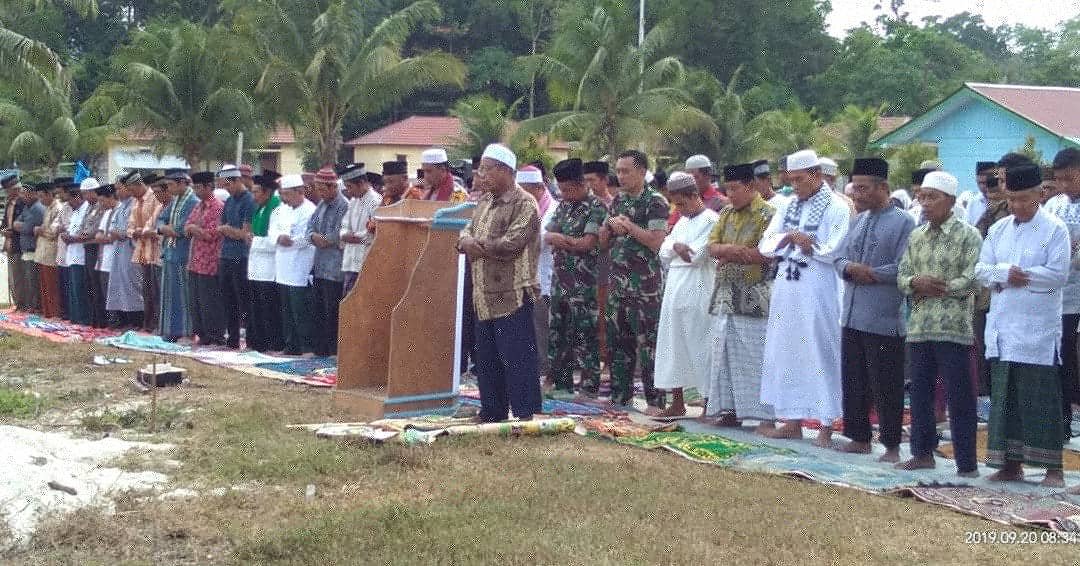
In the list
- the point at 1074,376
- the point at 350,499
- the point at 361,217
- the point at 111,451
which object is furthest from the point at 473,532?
the point at 361,217

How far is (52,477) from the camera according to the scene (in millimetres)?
6398

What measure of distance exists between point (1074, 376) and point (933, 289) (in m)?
2.74

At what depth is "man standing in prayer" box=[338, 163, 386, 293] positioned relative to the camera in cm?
1173

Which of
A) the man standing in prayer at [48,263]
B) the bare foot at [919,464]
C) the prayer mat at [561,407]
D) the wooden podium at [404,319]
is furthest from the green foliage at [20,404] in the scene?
the man standing in prayer at [48,263]

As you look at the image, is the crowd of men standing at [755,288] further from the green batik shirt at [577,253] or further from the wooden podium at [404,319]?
the wooden podium at [404,319]

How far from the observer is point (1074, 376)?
931 cm

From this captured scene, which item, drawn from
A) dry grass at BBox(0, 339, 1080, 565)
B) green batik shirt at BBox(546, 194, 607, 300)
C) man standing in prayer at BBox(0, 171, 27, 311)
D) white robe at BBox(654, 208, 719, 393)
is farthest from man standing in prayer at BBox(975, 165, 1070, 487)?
man standing in prayer at BBox(0, 171, 27, 311)

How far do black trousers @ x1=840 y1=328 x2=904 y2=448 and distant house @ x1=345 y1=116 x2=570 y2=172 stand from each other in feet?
118

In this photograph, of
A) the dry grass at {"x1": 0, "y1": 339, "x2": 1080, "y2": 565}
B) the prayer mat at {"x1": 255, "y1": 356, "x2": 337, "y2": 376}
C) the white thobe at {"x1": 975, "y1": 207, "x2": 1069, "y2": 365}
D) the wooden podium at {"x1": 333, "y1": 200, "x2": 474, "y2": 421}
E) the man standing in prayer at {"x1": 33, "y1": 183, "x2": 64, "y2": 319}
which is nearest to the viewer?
the dry grass at {"x1": 0, "y1": 339, "x2": 1080, "y2": 565}

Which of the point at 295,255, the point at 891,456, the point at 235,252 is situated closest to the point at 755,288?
the point at 891,456

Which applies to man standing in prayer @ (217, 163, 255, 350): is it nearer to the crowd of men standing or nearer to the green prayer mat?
the crowd of men standing

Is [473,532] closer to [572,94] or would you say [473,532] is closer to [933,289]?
[933,289]

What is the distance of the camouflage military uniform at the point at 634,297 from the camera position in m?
9.64

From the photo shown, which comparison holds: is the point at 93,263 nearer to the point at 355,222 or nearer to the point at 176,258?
the point at 176,258
